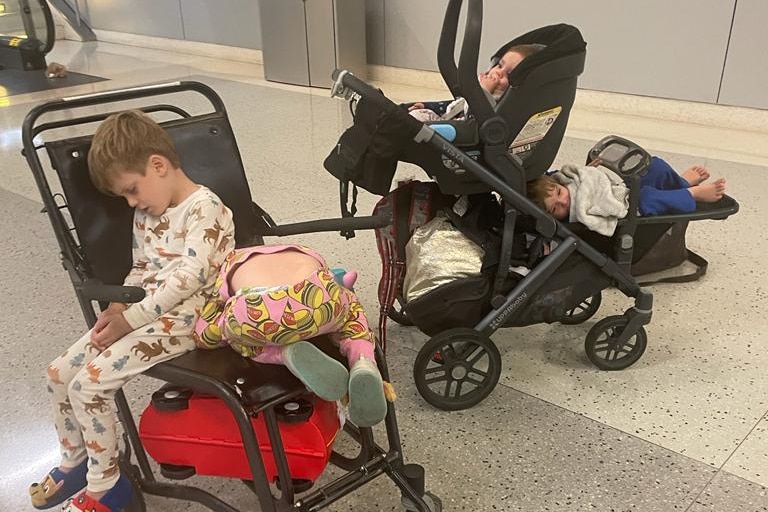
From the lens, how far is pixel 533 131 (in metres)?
1.87

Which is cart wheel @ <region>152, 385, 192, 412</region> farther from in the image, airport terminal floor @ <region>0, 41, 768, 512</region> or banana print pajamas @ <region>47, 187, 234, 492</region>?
airport terminal floor @ <region>0, 41, 768, 512</region>

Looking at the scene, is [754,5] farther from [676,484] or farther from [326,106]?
[676,484]

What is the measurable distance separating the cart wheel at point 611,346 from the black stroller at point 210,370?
30.5 inches

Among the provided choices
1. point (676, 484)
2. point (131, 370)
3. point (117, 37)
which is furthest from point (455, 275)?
point (117, 37)

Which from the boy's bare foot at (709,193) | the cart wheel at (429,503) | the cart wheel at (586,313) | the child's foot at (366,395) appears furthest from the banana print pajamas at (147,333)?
the boy's bare foot at (709,193)

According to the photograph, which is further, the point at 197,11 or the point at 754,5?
the point at 197,11

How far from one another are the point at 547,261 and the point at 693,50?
3.18m

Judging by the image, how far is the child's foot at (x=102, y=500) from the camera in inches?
56.1

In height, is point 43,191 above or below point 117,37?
above

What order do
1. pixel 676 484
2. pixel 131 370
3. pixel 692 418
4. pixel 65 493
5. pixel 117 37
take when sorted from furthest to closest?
pixel 117 37, pixel 692 418, pixel 676 484, pixel 65 493, pixel 131 370

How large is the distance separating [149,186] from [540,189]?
1052 mm

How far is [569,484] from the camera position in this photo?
66.2 inches

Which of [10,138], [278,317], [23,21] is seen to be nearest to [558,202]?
[278,317]

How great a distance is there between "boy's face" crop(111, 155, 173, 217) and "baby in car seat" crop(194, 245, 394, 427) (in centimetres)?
20
